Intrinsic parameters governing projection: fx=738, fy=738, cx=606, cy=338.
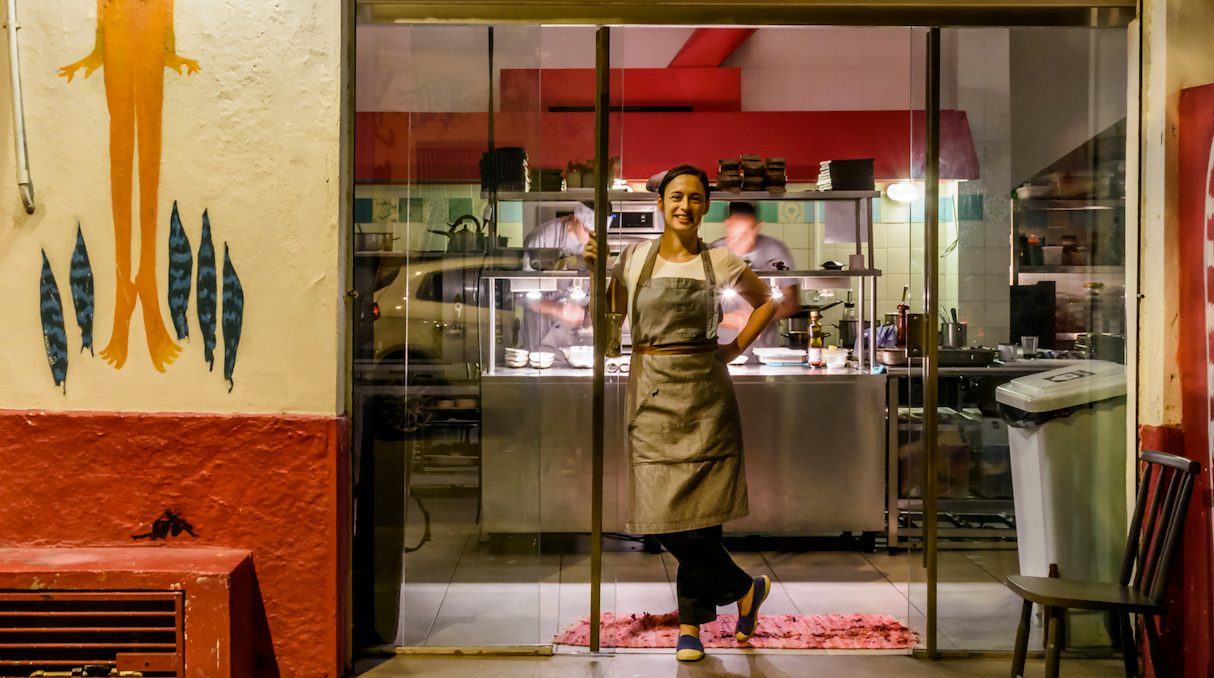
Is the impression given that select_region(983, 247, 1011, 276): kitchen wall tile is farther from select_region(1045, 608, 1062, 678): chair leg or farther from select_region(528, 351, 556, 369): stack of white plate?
select_region(528, 351, 556, 369): stack of white plate

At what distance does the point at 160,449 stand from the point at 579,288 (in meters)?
1.94

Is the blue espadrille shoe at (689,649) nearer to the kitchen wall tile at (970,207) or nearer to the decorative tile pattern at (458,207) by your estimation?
the decorative tile pattern at (458,207)

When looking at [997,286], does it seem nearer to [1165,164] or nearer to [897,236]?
[1165,164]

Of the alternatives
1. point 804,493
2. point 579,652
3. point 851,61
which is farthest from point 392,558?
point 851,61

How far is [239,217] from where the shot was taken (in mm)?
2459

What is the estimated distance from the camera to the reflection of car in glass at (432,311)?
2.74m

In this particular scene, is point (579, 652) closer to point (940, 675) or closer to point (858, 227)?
point (940, 675)

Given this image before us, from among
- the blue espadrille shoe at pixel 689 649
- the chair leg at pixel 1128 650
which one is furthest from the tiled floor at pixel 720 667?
the chair leg at pixel 1128 650

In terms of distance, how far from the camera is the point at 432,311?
2.82 metres

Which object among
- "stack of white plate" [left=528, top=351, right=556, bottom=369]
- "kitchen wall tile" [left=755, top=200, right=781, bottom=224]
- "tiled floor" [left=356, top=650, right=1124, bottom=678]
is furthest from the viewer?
"kitchen wall tile" [left=755, top=200, right=781, bottom=224]

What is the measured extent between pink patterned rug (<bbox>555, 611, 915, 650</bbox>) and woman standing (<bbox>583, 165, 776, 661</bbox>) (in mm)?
206

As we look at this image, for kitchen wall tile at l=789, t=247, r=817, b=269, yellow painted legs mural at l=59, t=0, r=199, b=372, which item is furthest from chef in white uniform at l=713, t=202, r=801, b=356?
yellow painted legs mural at l=59, t=0, r=199, b=372

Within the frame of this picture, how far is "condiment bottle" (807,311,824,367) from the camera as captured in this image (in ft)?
14.3

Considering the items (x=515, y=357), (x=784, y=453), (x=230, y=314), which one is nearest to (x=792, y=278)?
(x=784, y=453)
